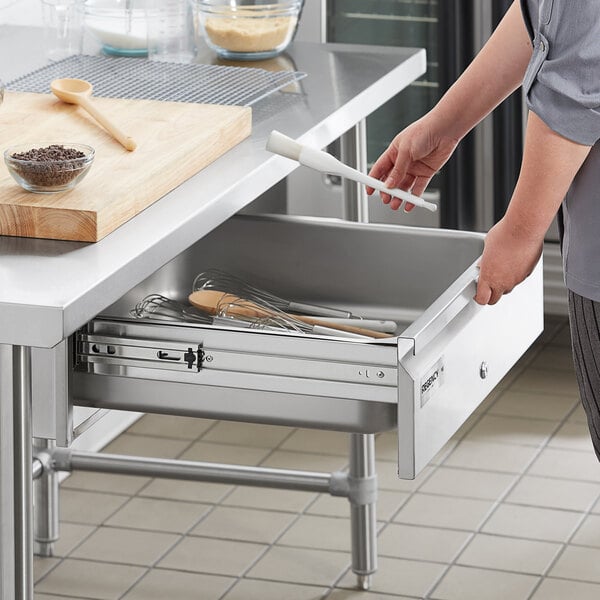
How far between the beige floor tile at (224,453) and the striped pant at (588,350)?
1.33 meters

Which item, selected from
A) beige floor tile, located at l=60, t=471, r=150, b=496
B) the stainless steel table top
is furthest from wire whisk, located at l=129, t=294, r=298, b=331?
beige floor tile, located at l=60, t=471, r=150, b=496

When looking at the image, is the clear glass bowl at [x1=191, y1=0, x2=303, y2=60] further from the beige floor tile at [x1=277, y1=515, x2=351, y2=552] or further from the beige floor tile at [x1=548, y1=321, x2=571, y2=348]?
the beige floor tile at [x1=548, y1=321, x2=571, y2=348]

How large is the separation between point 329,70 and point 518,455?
3.19 feet

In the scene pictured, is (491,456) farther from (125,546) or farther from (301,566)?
(125,546)

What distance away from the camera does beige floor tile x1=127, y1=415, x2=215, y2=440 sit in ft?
9.98

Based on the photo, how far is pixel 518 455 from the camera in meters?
2.92

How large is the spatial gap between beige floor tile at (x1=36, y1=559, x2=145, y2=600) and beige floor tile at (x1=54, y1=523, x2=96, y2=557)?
47 millimetres

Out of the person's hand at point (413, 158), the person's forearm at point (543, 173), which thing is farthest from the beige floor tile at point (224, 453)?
the person's forearm at point (543, 173)

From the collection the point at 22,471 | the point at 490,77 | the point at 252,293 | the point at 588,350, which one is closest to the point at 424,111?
the point at 252,293

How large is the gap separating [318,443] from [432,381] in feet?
4.98

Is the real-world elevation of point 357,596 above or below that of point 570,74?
below

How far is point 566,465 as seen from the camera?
9.41ft

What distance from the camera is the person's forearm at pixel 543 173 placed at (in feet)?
4.79

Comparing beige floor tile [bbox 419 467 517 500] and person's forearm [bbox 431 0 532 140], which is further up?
person's forearm [bbox 431 0 532 140]
